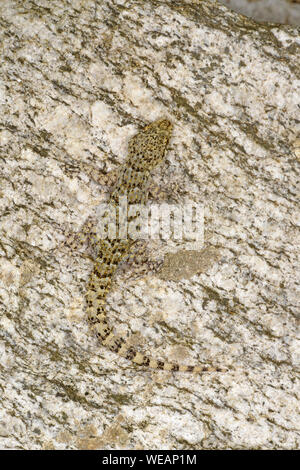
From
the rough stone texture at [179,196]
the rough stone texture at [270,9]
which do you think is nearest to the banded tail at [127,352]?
the rough stone texture at [179,196]

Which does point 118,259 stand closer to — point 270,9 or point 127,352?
point 127,352

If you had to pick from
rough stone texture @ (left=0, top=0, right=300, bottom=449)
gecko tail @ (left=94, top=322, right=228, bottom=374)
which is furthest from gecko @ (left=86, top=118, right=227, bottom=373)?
rough stone texture @ (left=0, top=0, right=300, bottom=449)

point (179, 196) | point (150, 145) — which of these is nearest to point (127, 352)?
point (179, 196)

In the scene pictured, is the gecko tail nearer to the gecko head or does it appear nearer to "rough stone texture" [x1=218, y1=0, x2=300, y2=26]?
the gecko head

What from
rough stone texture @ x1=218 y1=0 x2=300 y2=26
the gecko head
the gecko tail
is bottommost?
the gecko tail

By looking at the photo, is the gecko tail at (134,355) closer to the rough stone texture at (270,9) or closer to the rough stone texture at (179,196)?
the rough stone texture at (179,196)

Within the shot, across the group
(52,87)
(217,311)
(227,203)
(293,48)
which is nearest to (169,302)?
(217,311)
